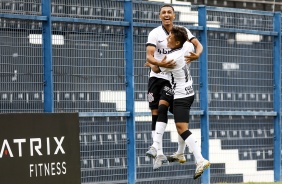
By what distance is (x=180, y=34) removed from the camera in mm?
12539

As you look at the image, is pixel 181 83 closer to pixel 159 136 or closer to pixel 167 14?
pixel 159 136

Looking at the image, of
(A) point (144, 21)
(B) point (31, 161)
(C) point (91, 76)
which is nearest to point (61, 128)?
(B) point (31, 161)

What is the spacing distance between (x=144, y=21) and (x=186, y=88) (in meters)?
3.09

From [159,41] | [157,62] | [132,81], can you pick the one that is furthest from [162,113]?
[132,81]

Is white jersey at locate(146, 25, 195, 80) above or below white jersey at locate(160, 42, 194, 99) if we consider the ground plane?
above

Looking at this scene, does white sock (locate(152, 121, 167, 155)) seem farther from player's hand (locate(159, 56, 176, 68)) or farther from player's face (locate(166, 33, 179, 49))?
player's face (locate(166, 33, 179, 49))

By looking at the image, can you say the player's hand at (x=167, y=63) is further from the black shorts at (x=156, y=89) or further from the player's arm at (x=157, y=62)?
the black shorts at (x=156, y=89)

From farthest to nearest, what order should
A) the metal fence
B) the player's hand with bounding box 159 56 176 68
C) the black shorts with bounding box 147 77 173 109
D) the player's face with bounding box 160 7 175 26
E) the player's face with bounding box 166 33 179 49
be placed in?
the metal fence
the black shorts with bounding box 147 77 173 109
the player's face with bounding box 160 7 175 26
the player's face with bounding box 166 33 179 49
the player's hand with bounding box 159 56 176 68

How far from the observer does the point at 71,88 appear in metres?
14.4

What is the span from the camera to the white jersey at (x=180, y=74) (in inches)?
497

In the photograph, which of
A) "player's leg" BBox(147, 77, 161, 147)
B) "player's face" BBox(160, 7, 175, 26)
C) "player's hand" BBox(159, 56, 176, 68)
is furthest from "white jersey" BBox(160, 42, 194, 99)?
"player's leg" BBox(147, 77, 161, 147)

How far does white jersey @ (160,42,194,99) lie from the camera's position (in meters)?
12.6

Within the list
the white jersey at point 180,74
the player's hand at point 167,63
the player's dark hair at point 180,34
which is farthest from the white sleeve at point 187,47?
the player's hand at point 167,63

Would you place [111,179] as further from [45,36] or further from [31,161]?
[31,161]
